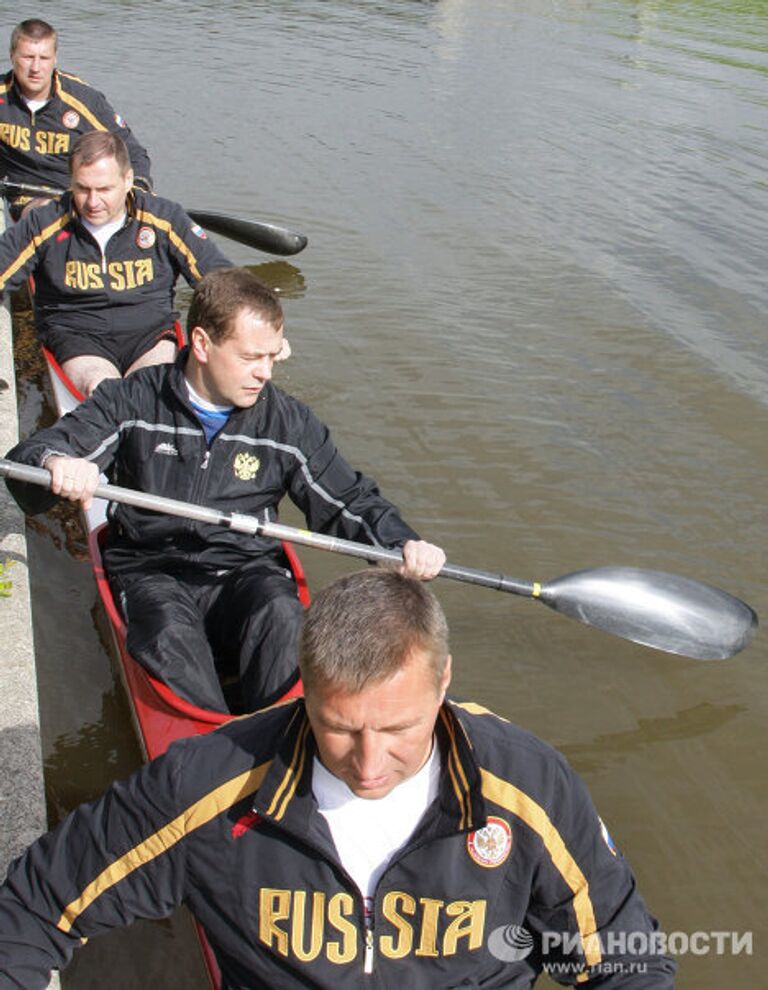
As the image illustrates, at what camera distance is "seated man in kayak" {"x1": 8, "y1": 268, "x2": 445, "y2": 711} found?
13.3 ft

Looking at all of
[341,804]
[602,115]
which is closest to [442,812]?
[341,804]

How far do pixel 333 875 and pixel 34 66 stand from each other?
765 cm

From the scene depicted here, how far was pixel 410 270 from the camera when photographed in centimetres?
988

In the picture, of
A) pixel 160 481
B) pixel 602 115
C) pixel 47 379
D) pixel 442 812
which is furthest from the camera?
pixel 602 115

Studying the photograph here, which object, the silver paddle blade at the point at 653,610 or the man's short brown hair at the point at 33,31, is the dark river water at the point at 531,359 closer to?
the silver paddle blade at the point at 653,610

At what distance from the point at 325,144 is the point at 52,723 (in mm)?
9914

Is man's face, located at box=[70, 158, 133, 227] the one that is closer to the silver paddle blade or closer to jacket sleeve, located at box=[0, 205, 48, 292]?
jacket sleeve, located at box=[0, 205, 48, 292]

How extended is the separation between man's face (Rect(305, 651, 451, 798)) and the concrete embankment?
132 cm

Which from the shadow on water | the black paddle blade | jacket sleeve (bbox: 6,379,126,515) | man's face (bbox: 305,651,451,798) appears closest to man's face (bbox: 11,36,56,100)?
the black paddle blade

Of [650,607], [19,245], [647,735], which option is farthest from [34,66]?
[647,735]

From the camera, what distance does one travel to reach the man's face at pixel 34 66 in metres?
8.43

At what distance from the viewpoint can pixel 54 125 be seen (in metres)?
9.00

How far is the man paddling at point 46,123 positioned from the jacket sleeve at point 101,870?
6.97 meters

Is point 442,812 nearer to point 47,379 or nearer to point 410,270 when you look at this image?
point 47,379
